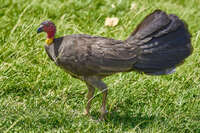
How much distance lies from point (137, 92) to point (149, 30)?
910 mm

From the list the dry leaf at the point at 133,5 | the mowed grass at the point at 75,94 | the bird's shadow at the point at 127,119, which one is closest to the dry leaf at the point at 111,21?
the mowed grass at the point at 75,94

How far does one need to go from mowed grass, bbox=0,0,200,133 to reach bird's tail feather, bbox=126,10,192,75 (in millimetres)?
494

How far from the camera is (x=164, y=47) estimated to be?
Result: 200 inches

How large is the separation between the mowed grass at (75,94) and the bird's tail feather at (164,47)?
494mm

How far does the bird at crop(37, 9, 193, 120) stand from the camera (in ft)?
16.3

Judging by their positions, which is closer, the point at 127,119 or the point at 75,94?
the point at 127,119

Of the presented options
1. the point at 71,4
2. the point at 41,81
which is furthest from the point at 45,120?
the point at 71,4

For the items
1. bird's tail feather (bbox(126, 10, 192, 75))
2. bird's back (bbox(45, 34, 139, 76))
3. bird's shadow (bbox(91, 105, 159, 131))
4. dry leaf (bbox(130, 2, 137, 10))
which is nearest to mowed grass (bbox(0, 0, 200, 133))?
bird's shadow (bbox(91, 105, 159, 131))

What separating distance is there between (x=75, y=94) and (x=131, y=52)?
1.02 m

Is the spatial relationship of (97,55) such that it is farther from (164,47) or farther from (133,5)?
(133,5)

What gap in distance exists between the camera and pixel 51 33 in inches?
207

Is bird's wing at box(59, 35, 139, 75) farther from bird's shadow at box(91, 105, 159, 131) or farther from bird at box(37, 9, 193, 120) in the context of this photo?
bird's shadow at box(91, 105, 159, 131)

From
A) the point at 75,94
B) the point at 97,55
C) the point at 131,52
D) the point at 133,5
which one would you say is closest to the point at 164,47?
the point at 131,52

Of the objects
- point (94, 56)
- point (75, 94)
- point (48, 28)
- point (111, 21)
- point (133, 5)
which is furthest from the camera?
point (133, 5)
